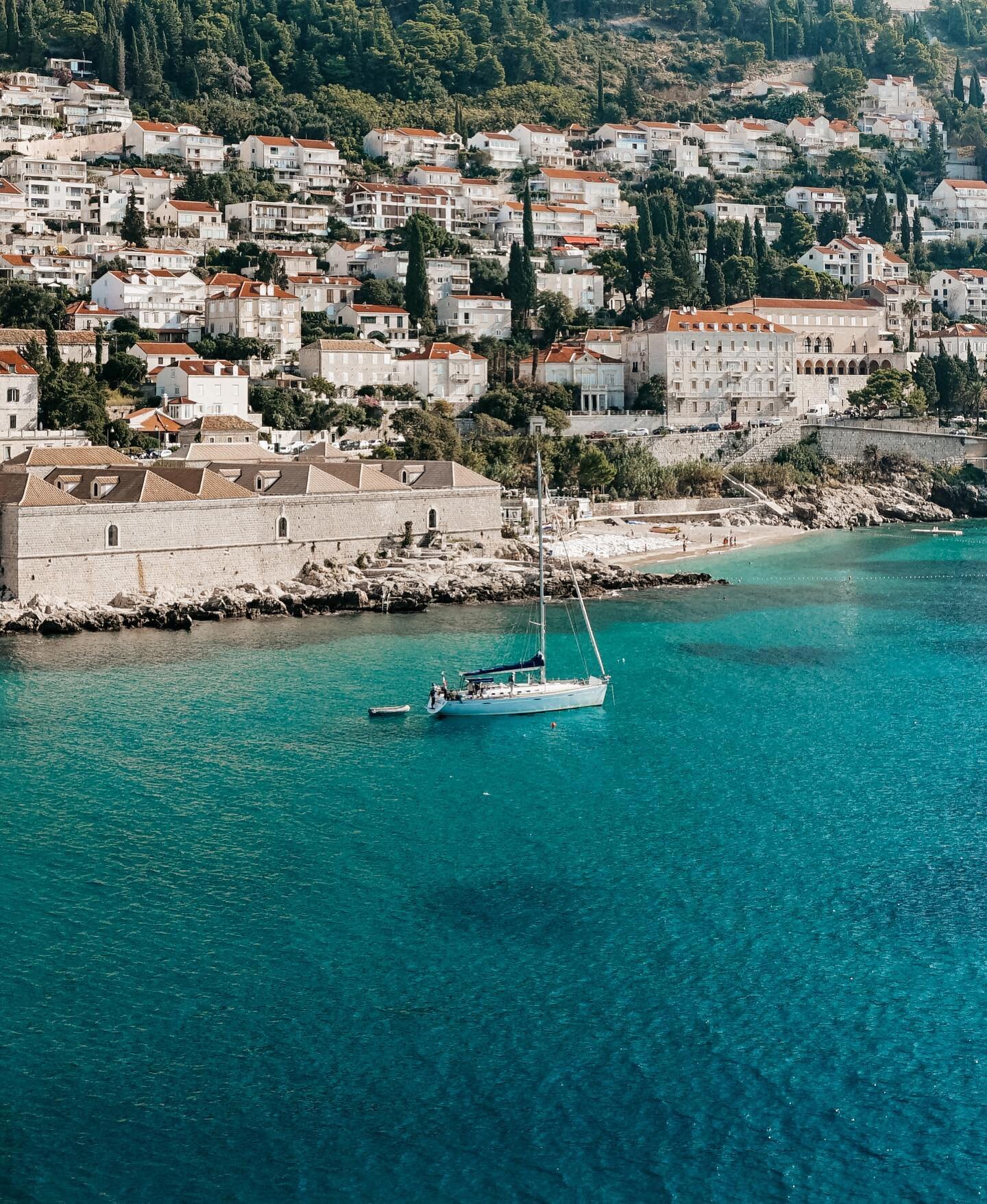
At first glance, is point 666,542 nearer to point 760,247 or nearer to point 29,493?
point 29,493

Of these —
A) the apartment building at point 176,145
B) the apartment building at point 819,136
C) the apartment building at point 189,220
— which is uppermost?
the apartment building at point 819,136

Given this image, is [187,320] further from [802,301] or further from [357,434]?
[802,301]

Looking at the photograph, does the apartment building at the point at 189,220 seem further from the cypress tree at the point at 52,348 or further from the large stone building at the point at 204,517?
the large stone building at the point at 204,517

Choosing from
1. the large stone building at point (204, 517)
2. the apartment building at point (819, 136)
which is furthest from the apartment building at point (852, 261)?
the large stone building at point (204, 517)

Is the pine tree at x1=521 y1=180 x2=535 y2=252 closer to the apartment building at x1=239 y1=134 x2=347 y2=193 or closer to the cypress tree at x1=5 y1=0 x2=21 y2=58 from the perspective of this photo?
the apartment building at x1=239 y1=134 x2=347 y2=193

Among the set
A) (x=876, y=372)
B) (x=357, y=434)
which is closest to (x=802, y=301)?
(x=876, y=372)

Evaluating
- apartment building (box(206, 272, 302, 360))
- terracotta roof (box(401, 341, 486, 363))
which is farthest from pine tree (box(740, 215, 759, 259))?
apartment building (box(206, 272, 302, 360))
